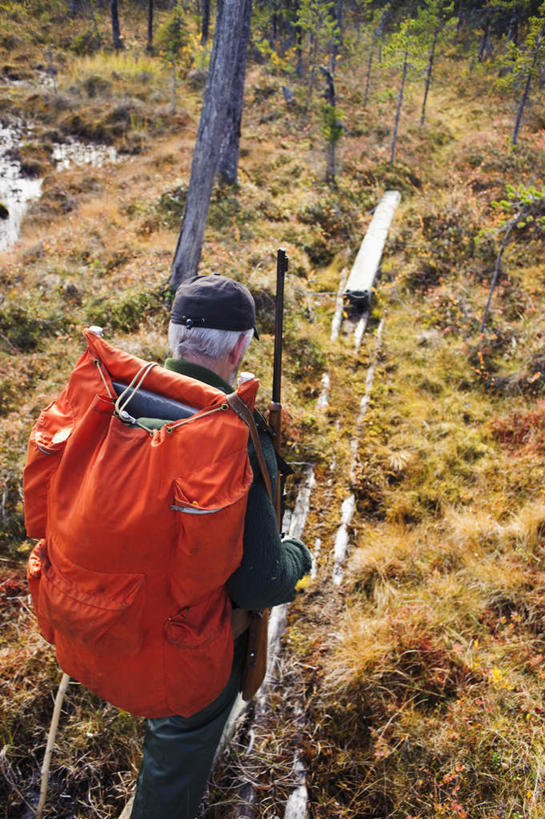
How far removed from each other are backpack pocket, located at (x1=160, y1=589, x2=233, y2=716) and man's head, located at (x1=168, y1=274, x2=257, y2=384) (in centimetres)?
88

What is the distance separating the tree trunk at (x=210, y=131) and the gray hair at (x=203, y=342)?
17.2 feet

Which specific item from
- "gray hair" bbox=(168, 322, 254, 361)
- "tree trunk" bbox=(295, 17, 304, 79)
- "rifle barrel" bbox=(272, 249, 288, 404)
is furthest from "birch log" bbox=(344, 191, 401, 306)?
"tree trunk" bbox=(295, 17, 304, 79)

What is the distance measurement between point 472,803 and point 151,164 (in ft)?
46.6

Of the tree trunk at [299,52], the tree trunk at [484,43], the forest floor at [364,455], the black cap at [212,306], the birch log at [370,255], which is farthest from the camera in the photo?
the tree trunk at [484,43]

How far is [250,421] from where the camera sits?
1.44 m

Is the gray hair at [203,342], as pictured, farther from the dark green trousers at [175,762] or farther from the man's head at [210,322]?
the dark green trousers at [175,762]

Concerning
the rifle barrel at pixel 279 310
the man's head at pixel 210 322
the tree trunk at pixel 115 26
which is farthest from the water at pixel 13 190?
the tree trunk at pixel 115 26

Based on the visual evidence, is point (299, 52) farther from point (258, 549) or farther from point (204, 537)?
point (204, 537)

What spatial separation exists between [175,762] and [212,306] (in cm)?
181

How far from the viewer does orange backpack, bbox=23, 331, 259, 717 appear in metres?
1.25

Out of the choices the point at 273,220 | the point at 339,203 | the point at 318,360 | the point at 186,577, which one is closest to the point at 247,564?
the point at 186,577

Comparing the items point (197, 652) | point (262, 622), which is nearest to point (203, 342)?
point (197, 652)

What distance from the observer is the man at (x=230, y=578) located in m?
1.63

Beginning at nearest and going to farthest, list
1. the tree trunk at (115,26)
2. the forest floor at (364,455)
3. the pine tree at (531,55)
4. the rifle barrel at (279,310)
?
the rifle barrel at (279,310) → the forest floor at (364,455) → the pine tree at (531,55) → the tree trunk at (115,26)
